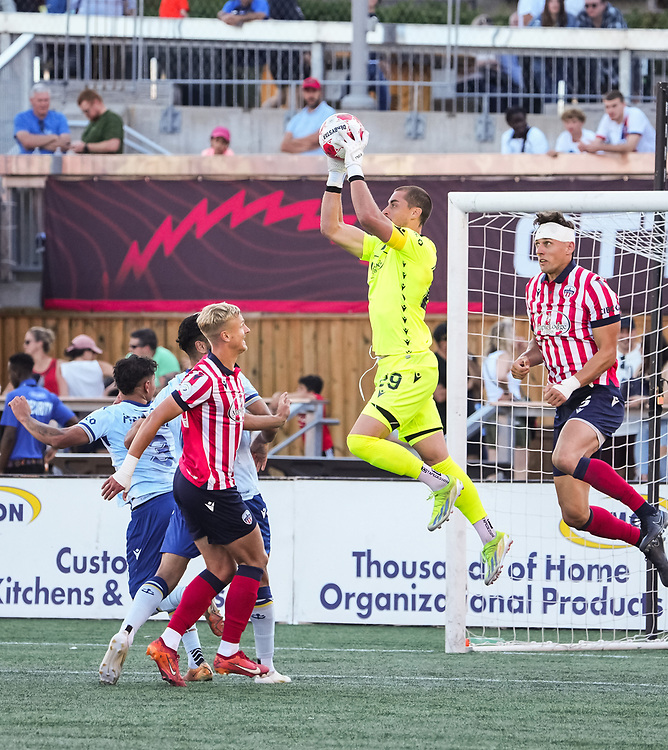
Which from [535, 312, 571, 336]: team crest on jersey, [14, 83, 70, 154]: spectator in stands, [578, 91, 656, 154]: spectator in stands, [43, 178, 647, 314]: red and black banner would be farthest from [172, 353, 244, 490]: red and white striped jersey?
[14, 83, 70, 154]: spectator in stands

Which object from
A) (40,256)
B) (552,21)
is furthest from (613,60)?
(40,256)

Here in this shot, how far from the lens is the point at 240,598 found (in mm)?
5617

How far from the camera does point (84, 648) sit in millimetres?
7605

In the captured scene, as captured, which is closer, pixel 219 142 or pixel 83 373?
pixel 83 373

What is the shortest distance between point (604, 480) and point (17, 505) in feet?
16.0

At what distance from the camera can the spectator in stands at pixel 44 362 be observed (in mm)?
11320

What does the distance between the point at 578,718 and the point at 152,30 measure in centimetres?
1406

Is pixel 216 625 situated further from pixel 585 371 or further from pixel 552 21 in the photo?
pixel 552 21

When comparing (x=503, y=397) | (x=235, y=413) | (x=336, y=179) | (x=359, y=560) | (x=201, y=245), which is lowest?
(x=359, y=560)

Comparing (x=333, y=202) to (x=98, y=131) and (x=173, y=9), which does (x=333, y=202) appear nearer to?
(x=98, y=131)

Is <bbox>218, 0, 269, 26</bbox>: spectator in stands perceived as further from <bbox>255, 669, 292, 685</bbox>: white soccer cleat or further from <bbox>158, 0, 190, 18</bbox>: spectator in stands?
<bbox>255, 669, 292, 685</bbox>: white soccer cleat

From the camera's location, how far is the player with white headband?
21.8 feet

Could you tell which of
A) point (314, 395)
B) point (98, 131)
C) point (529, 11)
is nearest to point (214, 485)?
point (314, 395)

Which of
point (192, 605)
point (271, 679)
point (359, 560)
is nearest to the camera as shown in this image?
point (192, 605)
